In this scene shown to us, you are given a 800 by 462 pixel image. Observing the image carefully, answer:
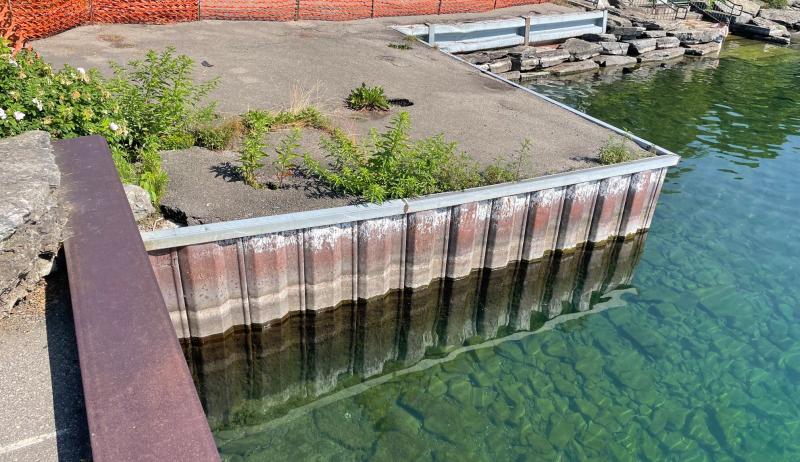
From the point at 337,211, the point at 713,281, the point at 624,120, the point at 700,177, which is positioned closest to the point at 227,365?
the point at 337,211

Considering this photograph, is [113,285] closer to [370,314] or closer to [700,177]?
[370,314]

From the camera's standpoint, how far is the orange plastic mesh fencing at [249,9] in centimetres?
2014

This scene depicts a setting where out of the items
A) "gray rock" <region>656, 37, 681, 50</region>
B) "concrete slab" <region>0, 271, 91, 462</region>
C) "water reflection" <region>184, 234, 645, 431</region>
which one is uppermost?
"concrete slab" <region>0, 271, 91, 462</region>

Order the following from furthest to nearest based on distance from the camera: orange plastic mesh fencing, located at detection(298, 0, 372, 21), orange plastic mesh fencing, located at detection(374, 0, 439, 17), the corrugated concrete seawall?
orange plastic mesh fencing, located at detection(374, 0, 439, 17) < orange plastic mesh fencing, located at detection(298, 0, 372, 21) < the corrugated concrete seawall

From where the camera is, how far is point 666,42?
27.7 m

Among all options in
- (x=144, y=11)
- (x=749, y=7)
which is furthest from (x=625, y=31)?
(x=144, y=11)

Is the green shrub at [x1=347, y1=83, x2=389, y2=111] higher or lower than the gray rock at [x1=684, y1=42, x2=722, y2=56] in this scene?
higher

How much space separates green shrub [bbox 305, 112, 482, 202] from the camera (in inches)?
370

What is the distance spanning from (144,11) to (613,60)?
17486mm

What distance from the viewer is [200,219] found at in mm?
8648

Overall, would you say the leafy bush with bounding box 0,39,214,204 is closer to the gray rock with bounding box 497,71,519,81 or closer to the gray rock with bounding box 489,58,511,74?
the gray rock with bounding box 489,58,511,74

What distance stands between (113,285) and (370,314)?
570 centimetres

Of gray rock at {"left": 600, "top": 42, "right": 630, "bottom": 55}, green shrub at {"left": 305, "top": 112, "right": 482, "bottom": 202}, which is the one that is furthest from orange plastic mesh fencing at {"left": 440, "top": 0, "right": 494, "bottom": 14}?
green shrub at {"left": 305, "top": 112, "right": 482, "bottom": 202}

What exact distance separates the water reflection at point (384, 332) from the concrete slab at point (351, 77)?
6.47 ft
